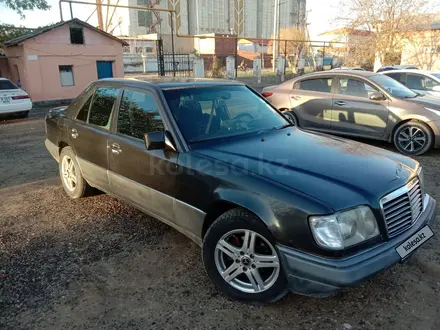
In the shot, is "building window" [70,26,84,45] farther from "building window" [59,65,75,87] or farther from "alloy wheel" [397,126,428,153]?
"alloy wheel" [397,126,428,153]

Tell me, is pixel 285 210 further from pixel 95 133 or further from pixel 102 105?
pixel 102 105

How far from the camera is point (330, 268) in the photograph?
90.5 inches

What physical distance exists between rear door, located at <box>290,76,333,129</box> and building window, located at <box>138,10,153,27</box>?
209 feet

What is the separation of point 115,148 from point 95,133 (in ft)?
1.74

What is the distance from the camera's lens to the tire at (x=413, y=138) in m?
6.70

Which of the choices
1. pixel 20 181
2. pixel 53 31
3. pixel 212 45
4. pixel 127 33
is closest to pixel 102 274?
pixel 20 181

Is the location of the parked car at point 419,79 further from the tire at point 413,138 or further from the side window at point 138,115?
the side window at point 138,115

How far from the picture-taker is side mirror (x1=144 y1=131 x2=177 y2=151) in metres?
3.12

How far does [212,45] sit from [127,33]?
81.8 ft

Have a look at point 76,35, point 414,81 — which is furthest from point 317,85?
point 76,35

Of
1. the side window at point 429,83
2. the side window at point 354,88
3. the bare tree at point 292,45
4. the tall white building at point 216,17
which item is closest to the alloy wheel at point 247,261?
the side window at point 354,88

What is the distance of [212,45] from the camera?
47.2m

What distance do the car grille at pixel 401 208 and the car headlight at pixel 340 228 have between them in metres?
0.24

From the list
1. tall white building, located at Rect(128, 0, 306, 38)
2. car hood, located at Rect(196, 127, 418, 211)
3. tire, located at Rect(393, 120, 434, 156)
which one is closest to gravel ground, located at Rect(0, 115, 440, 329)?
car hood, located at Rect(196, 127, 418, 211)
